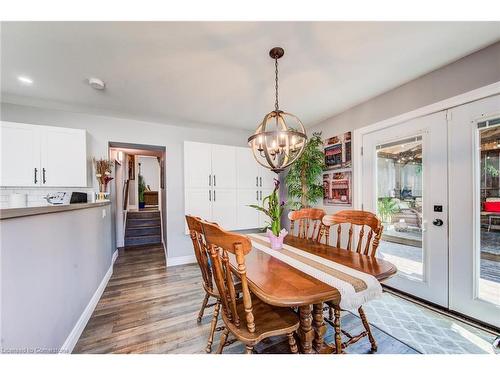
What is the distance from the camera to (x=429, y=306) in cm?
219

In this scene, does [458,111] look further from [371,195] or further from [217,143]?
[217,143]

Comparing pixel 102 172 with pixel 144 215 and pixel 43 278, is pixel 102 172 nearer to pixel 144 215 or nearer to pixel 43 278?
pixel 43 278

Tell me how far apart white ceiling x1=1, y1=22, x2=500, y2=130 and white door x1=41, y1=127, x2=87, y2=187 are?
0.47m

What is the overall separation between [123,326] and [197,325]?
678 mm

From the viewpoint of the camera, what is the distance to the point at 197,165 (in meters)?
3.56

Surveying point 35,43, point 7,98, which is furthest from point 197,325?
Result: point 7,98

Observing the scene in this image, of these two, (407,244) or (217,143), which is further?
(217,143)

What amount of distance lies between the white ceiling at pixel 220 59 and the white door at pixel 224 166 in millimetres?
937

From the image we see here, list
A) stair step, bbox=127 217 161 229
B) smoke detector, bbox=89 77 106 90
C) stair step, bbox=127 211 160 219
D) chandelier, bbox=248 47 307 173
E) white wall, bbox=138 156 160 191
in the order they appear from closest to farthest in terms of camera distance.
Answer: chandelier, bbox=248 47 307 173, smoke detector, bbox=89 77 106 90, stair step, bbox=127 217 161 229, stair step, bbox=127 211 160 219, white wall, bbox=138 156 160 191

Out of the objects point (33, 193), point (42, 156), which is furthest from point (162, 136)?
point (33, 193)

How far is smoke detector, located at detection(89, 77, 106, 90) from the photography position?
2.29 metres

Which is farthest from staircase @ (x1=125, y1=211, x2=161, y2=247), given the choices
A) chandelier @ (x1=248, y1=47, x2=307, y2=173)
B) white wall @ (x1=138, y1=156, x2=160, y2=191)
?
chandelier @ (x1=248, y1=47, x2=307, y2=173)

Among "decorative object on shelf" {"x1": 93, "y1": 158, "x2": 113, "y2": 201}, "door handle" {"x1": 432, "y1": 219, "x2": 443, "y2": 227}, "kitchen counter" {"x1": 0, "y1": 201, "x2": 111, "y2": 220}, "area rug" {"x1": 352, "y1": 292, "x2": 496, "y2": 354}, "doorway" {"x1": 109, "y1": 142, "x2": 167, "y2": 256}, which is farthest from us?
"doorway" {"x1": 109, "y1": 142, "x2": 167, "y2": 256}

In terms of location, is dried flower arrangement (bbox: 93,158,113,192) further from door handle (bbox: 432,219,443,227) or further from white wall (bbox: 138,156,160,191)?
white wall (bbox: 138,156,160,191)
